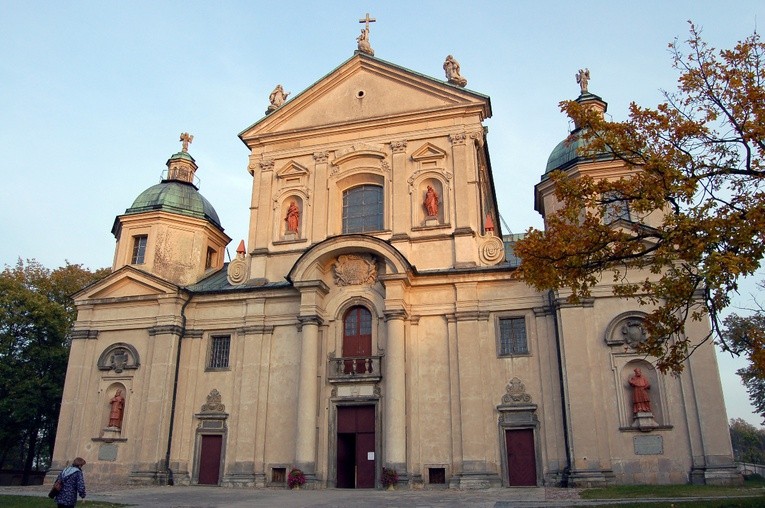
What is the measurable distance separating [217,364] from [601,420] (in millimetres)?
13930

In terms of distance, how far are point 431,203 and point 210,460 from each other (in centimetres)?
1246

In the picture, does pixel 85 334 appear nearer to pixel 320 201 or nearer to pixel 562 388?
pixel 320 201

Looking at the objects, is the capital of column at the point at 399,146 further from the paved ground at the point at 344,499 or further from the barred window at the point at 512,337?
the paved ground at the point at 344,499

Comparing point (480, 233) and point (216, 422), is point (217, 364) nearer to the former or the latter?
point (216, 422)

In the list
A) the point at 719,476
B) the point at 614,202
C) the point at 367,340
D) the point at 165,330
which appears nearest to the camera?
the point at 614,202

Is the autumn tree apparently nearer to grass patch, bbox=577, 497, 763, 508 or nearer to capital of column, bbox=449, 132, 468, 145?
grass patch, bbox=577, 497, 763, 508

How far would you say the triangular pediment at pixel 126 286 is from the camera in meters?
24.5

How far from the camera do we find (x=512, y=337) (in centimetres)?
2139

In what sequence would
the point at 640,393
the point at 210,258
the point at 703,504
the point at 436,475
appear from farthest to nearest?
the point at 210,258, the point at 436,475, the point at 640,393, the point at 703,504

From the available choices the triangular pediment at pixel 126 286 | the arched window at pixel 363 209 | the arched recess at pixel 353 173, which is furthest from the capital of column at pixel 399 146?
the triangular pediment at pixel 126 286

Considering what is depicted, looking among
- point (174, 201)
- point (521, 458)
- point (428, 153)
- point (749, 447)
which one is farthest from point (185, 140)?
point (749, 447)

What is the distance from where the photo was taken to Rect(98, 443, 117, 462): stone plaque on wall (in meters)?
22.8

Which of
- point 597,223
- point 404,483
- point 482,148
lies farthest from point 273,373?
point 597,223

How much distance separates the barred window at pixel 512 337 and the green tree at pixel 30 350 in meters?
20.9
